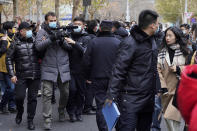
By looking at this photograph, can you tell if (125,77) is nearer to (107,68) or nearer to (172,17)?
(107,68)

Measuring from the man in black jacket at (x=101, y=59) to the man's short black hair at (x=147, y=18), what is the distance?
1.68m

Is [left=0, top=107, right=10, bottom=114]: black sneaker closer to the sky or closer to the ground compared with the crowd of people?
closer to the ground

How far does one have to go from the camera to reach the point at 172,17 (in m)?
72.1

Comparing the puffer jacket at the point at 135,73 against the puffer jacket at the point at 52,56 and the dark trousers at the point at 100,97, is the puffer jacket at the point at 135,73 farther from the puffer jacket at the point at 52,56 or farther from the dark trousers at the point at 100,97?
the puffer jacket at the point at 52,56

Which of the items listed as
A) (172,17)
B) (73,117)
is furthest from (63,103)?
(172,17)

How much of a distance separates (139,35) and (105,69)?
1754 millimetres

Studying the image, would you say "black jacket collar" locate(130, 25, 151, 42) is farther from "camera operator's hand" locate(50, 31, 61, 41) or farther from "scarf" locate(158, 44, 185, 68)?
"camera operator's hand" locate(50, 31, 61, 41)

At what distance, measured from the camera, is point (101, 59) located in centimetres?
624

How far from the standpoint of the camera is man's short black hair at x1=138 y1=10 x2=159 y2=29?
14.8 ft

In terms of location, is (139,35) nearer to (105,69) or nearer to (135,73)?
(135,73)

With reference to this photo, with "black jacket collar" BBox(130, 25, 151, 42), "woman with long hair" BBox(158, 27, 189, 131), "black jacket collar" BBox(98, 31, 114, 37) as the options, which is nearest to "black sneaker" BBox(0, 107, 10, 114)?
"black jacket collar" BBox(98, 31, 114, 37)

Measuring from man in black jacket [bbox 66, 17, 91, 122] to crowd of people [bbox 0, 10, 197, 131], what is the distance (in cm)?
2

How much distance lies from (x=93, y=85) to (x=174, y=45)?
1.51 metres

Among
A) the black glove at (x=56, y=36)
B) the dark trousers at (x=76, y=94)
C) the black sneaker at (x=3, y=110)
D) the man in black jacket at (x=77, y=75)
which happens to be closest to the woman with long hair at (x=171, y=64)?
the black glove at (x=56, y=36)
